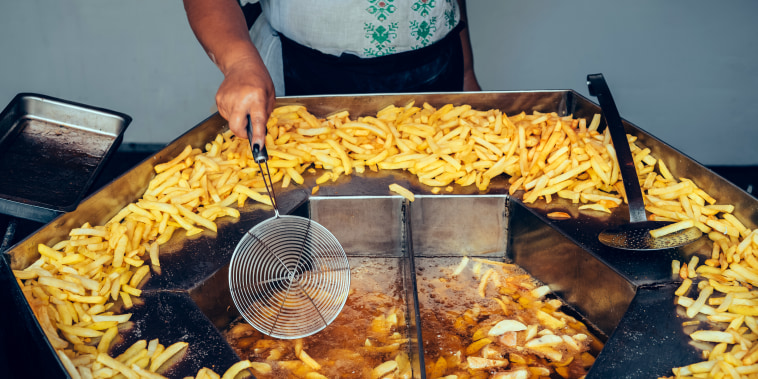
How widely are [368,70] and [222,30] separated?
1.13 meters

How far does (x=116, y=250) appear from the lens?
2.50 metres

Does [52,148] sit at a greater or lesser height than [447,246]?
greater

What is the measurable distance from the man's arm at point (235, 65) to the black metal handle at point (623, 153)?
1886mm

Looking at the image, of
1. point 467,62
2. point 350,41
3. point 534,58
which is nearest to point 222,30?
point 350,41

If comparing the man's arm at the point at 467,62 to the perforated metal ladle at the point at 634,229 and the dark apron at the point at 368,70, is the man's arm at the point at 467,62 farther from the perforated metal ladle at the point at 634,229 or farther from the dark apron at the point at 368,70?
the perforated metal ladle at the point at 634,229

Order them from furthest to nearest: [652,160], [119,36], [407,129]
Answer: [119,36] → [407,129] → [652,160]

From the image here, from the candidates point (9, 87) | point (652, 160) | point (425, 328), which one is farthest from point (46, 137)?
point (9, 87)

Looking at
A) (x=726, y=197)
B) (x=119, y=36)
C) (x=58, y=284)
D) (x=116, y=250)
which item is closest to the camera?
(x=58, y=284)

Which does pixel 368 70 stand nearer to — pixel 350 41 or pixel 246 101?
pixel 350 41

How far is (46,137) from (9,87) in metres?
5.61

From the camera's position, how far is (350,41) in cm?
388

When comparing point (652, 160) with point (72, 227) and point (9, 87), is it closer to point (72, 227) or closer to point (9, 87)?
point (72, 227)

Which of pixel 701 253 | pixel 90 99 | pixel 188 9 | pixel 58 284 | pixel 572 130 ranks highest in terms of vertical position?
pixel 188 9

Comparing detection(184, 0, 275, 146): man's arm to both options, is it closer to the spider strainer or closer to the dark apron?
the spider strainer
